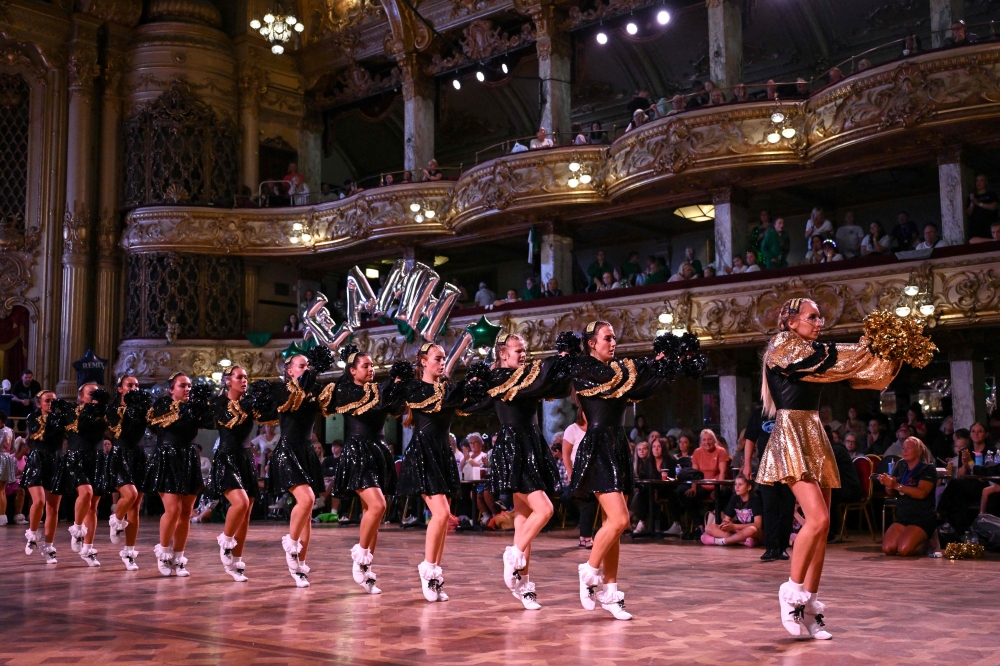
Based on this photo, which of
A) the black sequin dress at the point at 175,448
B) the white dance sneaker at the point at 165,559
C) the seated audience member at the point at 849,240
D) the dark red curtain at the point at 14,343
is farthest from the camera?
the dark red curtain at the point at 14,343

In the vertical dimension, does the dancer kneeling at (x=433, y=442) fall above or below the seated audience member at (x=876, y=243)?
below

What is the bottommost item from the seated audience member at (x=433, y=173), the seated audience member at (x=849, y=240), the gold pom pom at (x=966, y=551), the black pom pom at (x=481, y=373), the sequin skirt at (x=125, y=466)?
the gold pom pom at (x=966, y=551)

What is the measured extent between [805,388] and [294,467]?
13.5 ft

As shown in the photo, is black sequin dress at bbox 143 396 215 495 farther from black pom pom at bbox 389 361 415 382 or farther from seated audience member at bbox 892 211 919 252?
→ seated audience member at bbox 892 211 919 252

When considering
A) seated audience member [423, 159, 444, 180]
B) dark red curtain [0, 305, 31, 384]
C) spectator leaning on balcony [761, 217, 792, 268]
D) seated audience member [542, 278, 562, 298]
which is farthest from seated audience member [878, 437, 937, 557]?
dark red curtain [0, 305, 31, 384]

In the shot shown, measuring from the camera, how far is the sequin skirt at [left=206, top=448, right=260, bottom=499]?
8516 mm

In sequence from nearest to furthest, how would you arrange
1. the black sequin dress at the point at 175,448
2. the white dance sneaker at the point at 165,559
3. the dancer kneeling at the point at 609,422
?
1. the dancer kneeling at the point at 609,422
2. the white dance sneaker at the point at 165,559
3. the black sequin dress at the point at 175,448

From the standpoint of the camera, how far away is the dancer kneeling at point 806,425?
5.43 m

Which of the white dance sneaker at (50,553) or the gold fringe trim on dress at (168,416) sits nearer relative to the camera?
the gold fringe trim on dress at (168,416)

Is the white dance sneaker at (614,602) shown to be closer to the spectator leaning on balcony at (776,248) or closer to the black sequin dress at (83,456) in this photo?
the black sequin dress at (83,456)

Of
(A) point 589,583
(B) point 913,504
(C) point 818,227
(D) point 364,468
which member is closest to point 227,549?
(D) point 364,468

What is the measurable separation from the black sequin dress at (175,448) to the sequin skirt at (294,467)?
1.15 metres

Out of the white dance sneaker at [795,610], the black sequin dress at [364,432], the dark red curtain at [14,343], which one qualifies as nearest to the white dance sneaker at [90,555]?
the black sequin dress at [364,432]

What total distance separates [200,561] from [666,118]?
454 inches
